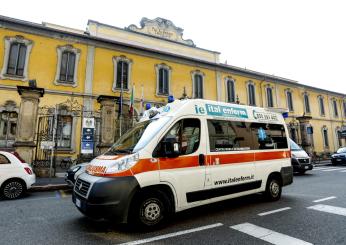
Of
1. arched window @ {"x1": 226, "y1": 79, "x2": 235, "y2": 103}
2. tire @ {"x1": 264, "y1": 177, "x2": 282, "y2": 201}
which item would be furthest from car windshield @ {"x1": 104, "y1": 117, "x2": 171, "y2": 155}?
arched window @ {"x1": 226, "y1": 79, "x2": 235, "y2": 103}

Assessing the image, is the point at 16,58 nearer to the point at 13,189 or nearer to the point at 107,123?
A: the point at 107,123

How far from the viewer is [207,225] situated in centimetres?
414

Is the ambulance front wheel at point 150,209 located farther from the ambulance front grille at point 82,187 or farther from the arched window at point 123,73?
the arched window at point 123,73

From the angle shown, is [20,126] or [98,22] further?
[98,22]

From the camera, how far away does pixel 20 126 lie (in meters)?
9.59

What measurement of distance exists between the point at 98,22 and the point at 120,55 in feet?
13.4

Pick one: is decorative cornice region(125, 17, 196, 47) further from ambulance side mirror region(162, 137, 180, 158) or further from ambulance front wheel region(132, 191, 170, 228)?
ambulance front wheel region(132, 191, 170, 228)

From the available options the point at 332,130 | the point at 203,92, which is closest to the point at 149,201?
the point at 203,92

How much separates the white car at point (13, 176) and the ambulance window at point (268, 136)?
7085 mm

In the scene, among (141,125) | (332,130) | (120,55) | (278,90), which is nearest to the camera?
(141,125)

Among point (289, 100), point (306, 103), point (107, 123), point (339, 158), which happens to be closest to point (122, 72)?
point (107, 123)

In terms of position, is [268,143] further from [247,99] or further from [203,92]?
[247,99]

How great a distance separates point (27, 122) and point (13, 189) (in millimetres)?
4131

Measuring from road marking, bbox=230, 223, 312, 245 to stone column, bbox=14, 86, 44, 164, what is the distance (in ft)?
30.8
